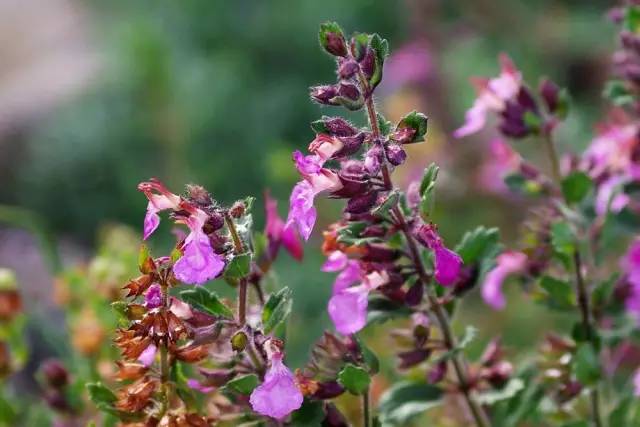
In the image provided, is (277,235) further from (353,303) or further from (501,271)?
(501,271)

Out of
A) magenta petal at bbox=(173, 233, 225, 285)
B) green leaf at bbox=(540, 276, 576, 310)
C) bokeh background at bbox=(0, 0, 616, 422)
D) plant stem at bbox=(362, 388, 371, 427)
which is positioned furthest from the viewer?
bokeh background at bbox=(0, 0, 616, 422)

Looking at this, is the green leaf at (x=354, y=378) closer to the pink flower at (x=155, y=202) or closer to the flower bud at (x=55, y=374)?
the pink flower at (x=155, y=202)

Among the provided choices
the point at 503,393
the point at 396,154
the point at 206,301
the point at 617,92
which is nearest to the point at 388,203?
the point at 396,154

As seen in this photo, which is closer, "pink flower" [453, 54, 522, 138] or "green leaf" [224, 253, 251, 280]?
"green leaf" [224, 253, 251, 280]

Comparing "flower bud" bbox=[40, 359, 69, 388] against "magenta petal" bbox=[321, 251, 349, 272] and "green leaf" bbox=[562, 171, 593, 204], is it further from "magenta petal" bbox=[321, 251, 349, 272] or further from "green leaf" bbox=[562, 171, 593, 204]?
"green leaf" bbox=[562, 171, 593, 204]

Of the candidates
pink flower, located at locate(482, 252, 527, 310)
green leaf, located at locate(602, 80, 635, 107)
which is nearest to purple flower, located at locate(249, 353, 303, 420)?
pink flower, located at locate(482, 252, 527, 310)

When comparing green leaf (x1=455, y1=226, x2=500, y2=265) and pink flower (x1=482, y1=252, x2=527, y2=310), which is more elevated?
green leaf (x1=455, y1=226, x2=500, y2=265)
